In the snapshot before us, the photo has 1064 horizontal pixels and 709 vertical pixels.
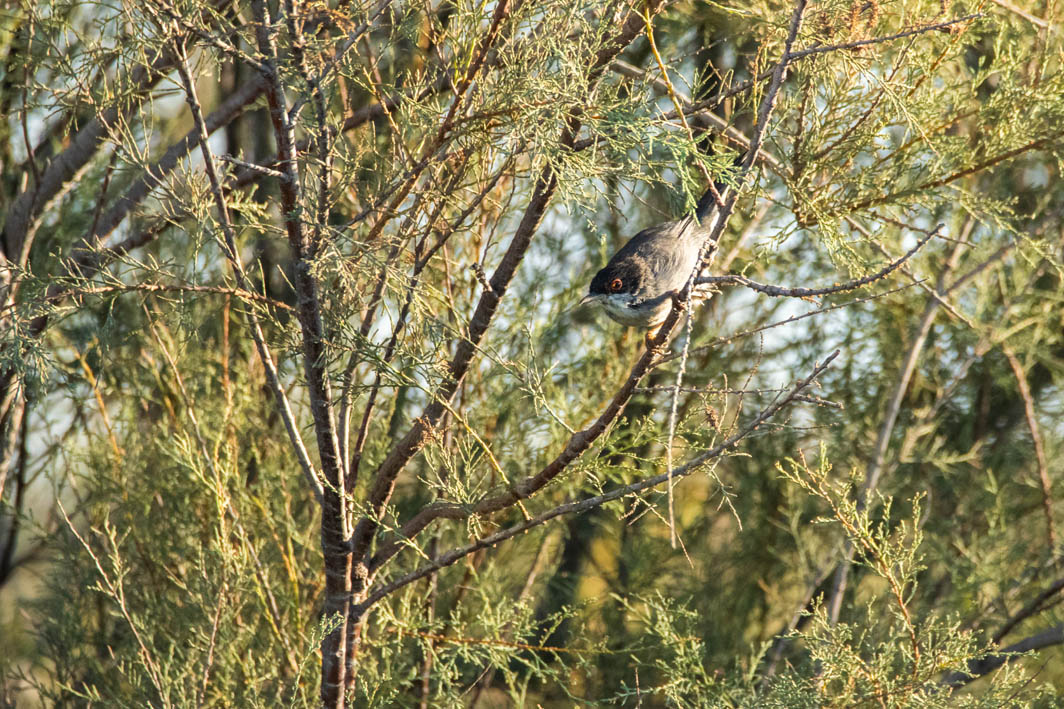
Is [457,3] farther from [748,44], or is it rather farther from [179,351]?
[748,44]

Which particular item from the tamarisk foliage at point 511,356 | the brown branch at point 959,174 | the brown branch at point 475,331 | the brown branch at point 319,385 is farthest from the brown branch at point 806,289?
the brown branch at point 959,174

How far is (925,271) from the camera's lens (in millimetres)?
4164

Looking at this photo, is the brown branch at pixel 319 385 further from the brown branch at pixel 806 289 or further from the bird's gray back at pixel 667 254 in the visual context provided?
the bird's gray back at pixel 667 254

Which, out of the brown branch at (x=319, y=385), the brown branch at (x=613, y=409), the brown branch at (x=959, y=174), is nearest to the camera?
the brown branch at (x=613, y=409)

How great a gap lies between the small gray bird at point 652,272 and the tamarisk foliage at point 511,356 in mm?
183

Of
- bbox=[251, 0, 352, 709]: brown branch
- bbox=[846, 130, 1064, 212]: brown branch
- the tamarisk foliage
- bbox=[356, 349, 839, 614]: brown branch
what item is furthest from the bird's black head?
bbox=[251, 0, 352, 709]: brown branch

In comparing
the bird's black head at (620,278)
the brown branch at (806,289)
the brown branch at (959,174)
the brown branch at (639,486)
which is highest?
the brown branch at (959,174)

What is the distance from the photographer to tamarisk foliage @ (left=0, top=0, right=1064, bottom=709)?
6.63 feet

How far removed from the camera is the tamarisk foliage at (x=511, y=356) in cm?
202

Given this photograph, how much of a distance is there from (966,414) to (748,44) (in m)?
2.11

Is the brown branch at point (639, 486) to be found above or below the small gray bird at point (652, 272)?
below

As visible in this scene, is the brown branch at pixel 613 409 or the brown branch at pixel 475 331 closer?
the brown branch at pixel 613 409

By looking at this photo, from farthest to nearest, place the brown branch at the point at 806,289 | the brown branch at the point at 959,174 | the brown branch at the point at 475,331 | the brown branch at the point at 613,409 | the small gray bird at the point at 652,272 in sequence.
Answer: the small gray bird at the point at 652,272
the brown branch at the point at 959,174
the brown branch at the point at 475,331
the brown branch at the point at 613,409
the brown branch at the point at 806,289

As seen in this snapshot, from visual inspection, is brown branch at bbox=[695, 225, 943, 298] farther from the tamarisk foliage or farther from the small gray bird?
the small gray bird
